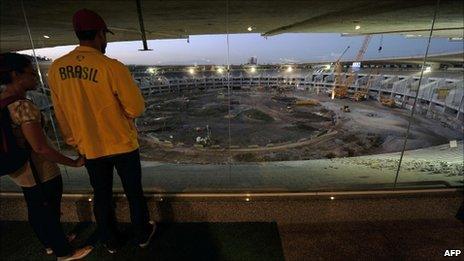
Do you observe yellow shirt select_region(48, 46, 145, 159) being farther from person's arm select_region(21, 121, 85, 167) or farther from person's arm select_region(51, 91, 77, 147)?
person's arm select_region(21, 121, 85, 167)

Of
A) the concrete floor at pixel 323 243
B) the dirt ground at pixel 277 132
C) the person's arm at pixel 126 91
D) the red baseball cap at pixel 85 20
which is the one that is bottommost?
the dirt ground at pixel 277 132

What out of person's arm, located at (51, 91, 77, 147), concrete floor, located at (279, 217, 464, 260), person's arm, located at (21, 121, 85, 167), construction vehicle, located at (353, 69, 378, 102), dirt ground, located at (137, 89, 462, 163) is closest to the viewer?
person's arm, located at (21, 121, 85, 167)

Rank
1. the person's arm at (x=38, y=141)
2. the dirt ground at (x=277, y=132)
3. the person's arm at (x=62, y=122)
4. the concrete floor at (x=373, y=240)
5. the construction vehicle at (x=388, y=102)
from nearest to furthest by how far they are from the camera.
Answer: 1. the person's arm at (x=38, y=141)
2. the person's arm at (x=62, y=122)
3. the concrete floor at (x=373, y=240)
4. the dirt ground at (x=277, y=132)
5. the construction vehicle at (x=388, y=102)

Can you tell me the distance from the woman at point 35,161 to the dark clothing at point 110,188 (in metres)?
0.11

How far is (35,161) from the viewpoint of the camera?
4.48ft

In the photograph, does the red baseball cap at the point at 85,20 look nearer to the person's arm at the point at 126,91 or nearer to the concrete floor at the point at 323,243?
the person's arm at the point at 126,91

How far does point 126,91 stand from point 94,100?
16 centimetres

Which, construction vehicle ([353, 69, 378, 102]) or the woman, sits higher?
the woman

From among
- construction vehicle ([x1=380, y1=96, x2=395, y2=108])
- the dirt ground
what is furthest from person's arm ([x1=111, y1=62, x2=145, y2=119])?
construction vehicle ([x1=380, y1=96, x2=395, y2=108])

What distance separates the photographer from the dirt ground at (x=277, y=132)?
14.2m

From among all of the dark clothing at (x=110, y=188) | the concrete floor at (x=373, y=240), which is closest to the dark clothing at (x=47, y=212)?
the dark clothing at (x=110, y=188)

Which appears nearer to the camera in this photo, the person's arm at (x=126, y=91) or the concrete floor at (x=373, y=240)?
the person's arm at (x=126, y=91)

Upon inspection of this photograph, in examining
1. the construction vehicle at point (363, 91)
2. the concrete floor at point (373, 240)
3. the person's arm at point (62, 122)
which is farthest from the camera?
the construction vehicle at point (363, 91)

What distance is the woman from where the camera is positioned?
1236 mm
